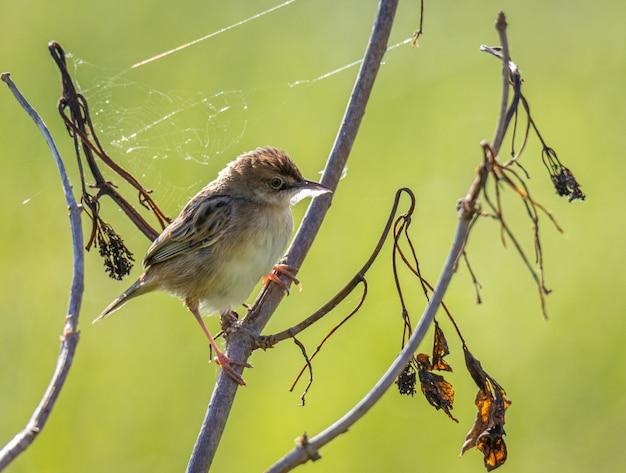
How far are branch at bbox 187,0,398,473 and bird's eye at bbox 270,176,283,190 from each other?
3.37 feet

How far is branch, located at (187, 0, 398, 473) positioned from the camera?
2703 millimetres

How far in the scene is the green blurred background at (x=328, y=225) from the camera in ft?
17.4

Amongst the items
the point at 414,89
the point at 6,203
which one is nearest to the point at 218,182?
the point at 6,203

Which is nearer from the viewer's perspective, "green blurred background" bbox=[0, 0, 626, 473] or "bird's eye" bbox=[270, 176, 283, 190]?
"bird's eye" bbox=[270, 176, 283, 190]

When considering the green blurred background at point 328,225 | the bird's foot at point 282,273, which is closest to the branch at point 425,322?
the bird's foot at point 282,273

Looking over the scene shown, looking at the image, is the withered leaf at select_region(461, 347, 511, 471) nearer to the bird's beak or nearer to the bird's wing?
the bird's beak

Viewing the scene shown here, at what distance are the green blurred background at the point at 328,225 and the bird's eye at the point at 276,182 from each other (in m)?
1.24

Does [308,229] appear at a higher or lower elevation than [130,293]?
lower

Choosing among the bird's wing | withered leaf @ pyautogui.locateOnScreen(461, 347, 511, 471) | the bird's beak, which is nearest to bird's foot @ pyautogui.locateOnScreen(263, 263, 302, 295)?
the bird's beak

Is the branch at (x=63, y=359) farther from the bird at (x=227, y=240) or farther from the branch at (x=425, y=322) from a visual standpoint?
the bird at (x=227, y=240)

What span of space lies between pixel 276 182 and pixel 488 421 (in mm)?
2035

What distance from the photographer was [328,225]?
639 cm

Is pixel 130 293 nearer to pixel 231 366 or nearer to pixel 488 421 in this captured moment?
pixel 231 366

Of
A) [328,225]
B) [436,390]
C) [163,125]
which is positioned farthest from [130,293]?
[163,125]
